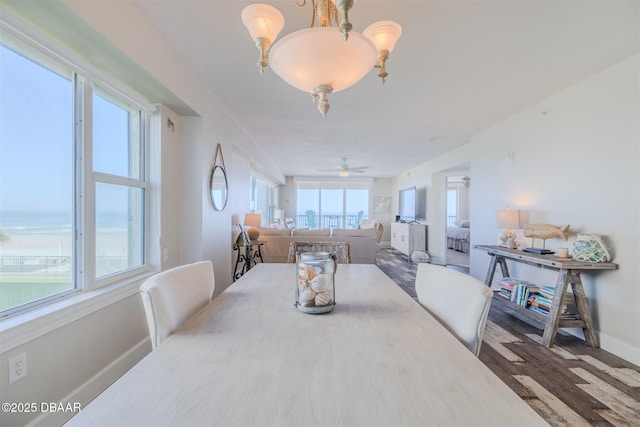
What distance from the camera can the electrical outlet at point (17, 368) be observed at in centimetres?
121

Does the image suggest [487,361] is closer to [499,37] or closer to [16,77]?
[499,37]

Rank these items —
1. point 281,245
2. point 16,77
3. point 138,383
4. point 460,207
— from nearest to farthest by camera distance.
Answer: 1. point 138,383
2. point 16,77
3. point 281,245
4. point 460,207

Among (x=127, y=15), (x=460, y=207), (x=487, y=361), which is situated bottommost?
(x=487, y=361)

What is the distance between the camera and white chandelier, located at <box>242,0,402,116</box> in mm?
1066

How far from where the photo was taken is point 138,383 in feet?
2.20

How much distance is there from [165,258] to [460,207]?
10619 mm

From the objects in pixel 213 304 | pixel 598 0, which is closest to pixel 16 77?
pixel 213 304

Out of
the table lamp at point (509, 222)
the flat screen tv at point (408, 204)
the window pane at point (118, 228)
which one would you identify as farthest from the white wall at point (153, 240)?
the flat screen tv at point (408, 204)

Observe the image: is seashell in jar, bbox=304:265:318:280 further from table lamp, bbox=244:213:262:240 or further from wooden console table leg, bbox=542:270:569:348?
table lamp, bbox=244:213:262:240

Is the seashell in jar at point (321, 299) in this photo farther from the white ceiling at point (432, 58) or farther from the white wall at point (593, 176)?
the white wall at point (593, 176)

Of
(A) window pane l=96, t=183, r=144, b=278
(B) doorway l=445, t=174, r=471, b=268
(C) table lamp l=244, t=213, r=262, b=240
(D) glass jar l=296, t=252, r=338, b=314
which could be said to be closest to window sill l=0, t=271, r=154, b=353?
(A) window pane l=96, t=183, r=144, b=278

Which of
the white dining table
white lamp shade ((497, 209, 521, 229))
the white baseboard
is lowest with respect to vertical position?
the white baseboard

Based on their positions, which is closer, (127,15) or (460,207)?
(127,15)

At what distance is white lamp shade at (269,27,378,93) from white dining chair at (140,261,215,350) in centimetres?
100
